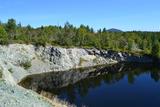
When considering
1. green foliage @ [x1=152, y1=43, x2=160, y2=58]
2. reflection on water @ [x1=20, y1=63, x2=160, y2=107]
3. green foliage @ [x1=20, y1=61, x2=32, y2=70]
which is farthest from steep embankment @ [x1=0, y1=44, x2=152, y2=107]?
green foliage @ [x1=152, y1=43, x2=160, y2=58]

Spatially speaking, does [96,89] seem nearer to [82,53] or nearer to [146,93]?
[146,93]

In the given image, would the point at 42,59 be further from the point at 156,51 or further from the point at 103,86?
the point at 156,51

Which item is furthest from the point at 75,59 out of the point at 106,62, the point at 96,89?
the point at 96,89

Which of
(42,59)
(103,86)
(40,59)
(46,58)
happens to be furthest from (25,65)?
(103,86)

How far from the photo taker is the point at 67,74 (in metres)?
115

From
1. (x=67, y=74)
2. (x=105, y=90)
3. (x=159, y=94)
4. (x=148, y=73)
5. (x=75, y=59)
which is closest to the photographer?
(x=159, y=94)

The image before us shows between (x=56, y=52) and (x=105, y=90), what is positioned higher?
(x=56, y=52)

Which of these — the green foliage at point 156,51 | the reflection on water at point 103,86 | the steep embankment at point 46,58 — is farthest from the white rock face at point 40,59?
the green foliage at point 156,51

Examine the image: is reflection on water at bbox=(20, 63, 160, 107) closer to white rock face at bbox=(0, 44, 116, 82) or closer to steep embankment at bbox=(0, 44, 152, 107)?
steep embankment at bbox=(0, 44, 152, 107)

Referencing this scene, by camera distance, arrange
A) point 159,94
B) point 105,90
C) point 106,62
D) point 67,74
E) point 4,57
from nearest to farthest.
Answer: point 159,94 → point 105,90 → point 4,57 → point 67,74 → point 106,62

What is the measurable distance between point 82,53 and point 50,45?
19.1 meters

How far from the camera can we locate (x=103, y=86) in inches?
3644

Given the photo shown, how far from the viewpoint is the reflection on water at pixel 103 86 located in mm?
68812

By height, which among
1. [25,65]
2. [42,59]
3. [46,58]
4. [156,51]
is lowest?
[25,65]
